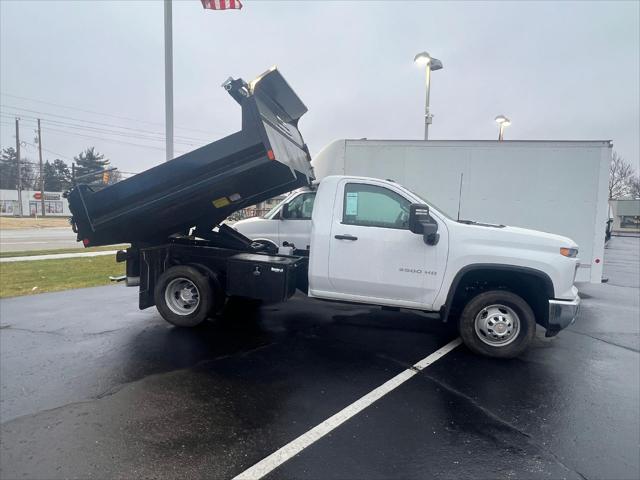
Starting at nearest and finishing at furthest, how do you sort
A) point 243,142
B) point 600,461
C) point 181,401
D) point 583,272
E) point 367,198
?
point 600,461, point 181,401, point 243,142, point 367,198, point 583,272

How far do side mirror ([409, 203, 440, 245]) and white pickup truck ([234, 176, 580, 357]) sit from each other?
0.01 m

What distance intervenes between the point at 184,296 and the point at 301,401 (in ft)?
9.27

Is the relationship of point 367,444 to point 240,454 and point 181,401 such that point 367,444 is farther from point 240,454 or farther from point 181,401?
point 181,401

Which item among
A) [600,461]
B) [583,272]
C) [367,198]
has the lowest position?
[600,461]

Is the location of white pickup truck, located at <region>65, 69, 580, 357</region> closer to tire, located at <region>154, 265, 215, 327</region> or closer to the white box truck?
tire, located at <region>154, 265, 215, 327</region>

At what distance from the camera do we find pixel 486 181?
8312 mm

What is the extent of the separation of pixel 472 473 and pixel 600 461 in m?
1.06

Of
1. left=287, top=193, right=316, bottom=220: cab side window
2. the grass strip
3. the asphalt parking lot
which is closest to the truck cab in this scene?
the asphalt parking lot

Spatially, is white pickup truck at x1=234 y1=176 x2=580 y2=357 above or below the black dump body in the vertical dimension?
below

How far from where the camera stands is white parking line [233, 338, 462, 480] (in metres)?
2.65

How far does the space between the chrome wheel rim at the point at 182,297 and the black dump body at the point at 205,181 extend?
31.5 inches

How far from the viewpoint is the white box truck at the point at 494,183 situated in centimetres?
755

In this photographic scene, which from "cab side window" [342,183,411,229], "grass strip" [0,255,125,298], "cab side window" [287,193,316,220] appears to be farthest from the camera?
"grass strip" [0,255,125,298]

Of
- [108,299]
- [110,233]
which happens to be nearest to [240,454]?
[110,233]
